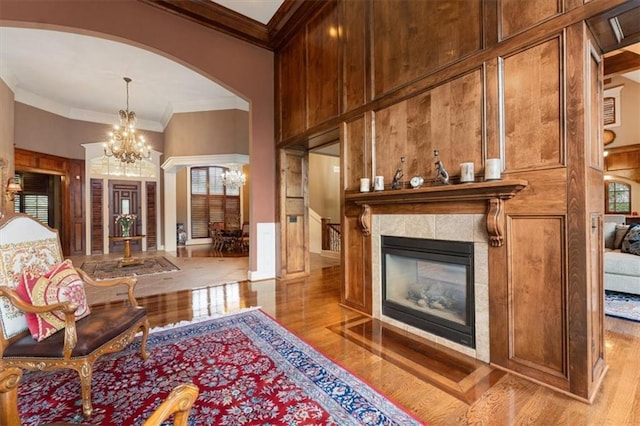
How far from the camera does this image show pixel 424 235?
2.73 meters

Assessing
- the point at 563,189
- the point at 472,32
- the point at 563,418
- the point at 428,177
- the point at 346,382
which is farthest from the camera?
the point at 428,177

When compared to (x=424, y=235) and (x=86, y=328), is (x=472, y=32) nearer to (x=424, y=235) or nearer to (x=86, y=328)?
(x=424, y=235)

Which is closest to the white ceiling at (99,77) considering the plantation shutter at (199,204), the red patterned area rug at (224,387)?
the plantation shutter at (199,204)

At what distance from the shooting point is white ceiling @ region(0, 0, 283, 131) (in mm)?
4773

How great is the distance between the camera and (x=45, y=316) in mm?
1832

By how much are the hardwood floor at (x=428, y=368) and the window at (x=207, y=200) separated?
Result: 23.5 feet

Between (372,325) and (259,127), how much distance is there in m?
Result: 3.77

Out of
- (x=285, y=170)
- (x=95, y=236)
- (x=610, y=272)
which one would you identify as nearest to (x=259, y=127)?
(x=285, y=170)

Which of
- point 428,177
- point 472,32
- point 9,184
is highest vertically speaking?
point 472,32

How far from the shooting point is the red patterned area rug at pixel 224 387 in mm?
1668

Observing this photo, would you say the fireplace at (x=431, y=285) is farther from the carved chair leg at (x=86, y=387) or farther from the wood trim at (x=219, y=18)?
the wood trim at (x=219, y=18)

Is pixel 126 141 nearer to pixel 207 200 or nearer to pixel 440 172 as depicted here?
pixel 207 200

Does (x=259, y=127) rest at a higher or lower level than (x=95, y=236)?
higher

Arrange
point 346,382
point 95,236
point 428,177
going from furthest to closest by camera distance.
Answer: point 95,236 → point 428,177 → point 346,382
